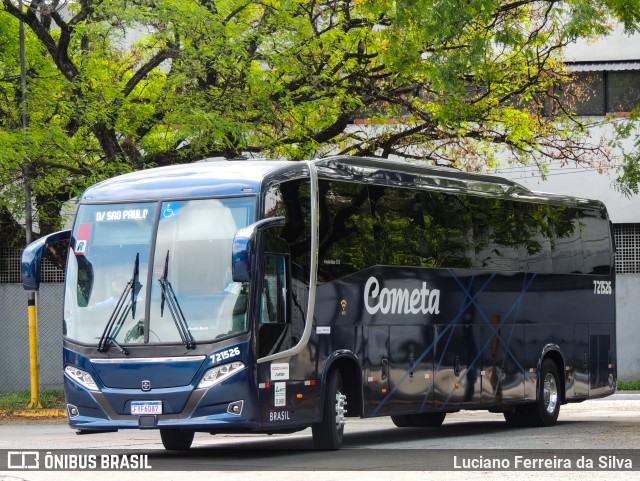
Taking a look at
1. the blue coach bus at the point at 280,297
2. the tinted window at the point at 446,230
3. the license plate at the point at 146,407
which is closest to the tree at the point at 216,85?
the tinted window at the point at 446,230

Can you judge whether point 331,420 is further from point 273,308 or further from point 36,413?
point 36,413

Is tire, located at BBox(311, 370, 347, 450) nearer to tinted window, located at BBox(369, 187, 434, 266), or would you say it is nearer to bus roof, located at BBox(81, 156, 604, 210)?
tinted window, located at BBox(369, 187, 434, 266)

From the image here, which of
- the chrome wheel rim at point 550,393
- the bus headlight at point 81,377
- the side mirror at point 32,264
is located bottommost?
the chrome wheel rim at point 550,393

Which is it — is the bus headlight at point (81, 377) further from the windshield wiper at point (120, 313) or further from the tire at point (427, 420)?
the tire at point (427, 420)

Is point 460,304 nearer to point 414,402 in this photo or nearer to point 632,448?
point 414,402

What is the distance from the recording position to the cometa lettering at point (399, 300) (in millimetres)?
17359

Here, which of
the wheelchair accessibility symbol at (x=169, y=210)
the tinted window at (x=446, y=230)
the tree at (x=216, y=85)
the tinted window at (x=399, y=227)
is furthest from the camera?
the tree at (x=216, y=85)

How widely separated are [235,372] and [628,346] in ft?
75.4

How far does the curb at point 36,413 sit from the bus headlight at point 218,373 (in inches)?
461

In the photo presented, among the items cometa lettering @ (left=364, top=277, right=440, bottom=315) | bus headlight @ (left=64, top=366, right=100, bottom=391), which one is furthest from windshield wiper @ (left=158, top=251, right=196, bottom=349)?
cometa lettering @ (left=364, top=277, right=440, bottom=315)

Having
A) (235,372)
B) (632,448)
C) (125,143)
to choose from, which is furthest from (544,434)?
(125,143)

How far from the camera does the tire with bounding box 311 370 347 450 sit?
16219 millimetres

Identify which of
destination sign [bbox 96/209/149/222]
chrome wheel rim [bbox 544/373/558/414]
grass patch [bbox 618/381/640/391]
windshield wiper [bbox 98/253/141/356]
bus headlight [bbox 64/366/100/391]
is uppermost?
destination sign [bbox 96/209/149/222]

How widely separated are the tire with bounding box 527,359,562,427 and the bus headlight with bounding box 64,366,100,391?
8.99 m
